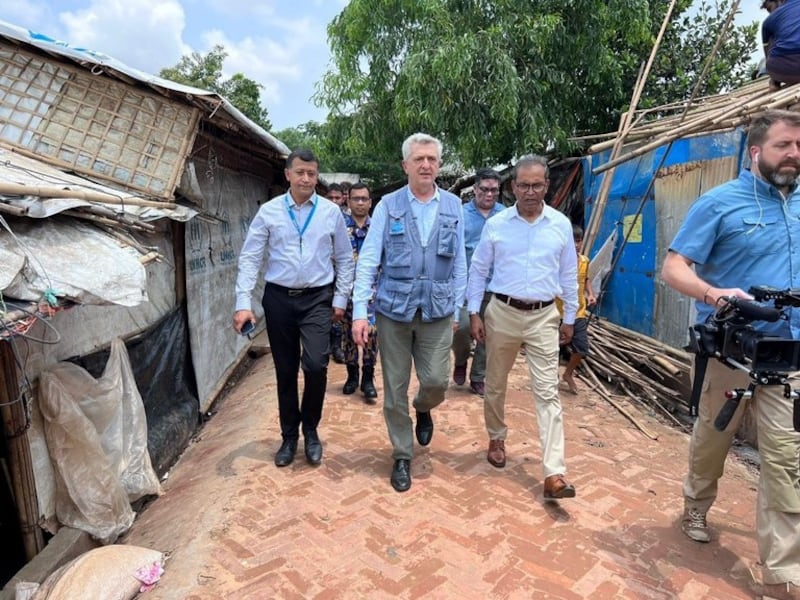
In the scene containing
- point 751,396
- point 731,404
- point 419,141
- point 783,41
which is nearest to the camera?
point 751,396

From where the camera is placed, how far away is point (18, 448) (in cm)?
302

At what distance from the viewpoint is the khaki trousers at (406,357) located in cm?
346

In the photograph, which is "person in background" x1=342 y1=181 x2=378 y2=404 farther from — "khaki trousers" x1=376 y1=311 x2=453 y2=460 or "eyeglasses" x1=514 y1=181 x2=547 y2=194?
"eyeglasses" x1=514 y1=181 x2=547 y2=194

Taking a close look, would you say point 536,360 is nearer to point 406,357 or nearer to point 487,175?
point 406,357

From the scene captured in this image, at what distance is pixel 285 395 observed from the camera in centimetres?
379

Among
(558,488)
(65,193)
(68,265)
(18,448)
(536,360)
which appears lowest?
(558,488)

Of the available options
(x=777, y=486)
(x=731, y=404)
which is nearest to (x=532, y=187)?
(x=731, y=404)

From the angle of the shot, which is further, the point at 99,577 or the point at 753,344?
the point at 99,577

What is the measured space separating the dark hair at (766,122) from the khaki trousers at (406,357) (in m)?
1.86

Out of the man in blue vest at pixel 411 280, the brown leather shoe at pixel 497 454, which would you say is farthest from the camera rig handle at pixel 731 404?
the brown leather shoe at pixel 497 454

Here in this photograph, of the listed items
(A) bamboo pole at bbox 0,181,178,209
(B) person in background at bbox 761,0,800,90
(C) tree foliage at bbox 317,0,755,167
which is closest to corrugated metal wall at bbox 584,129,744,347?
(B) person in background at bbox 761,0,800,90

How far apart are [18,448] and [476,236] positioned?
3832 millimetres

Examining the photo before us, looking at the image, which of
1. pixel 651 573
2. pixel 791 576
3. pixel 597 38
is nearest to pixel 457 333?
pixel 651 573

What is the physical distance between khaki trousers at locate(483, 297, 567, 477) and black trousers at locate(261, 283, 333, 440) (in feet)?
3.60
